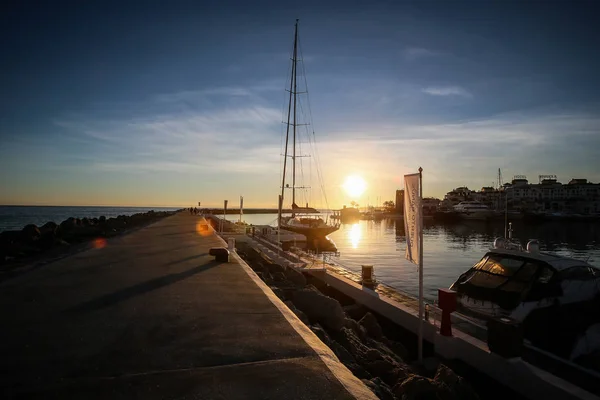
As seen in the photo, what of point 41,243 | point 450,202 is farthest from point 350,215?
point 41,243

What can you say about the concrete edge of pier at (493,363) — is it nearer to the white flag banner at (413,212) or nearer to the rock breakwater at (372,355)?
the rock breakwater at (372,355)

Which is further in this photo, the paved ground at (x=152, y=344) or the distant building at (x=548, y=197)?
the distant building at (x=548, y=197)

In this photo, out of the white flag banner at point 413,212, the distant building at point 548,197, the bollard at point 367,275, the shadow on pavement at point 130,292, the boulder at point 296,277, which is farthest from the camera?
the distant building at point 548,197

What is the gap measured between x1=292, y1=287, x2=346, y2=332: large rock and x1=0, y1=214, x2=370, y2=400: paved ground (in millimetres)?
1245

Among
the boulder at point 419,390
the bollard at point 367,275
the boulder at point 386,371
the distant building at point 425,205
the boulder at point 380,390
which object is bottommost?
the boulder at point 386,371

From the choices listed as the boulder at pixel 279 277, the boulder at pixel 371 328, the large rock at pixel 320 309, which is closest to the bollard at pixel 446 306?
the boulder at pixel 371 328

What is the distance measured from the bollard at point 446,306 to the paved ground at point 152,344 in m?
3.72

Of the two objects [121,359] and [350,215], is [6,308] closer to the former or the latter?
[121,359]

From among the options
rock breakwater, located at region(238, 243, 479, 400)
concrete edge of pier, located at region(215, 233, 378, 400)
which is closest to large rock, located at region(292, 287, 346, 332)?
rock breakwater, located at region(238, 243, 479, 400)

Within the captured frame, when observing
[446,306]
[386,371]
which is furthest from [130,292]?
[446,306]

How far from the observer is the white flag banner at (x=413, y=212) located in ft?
26.1

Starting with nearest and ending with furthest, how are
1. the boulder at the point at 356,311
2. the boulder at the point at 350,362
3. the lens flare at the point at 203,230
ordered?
the boulder at the point at 350,362, the boulder at the point at 356,311, the lens flare at the point at 203,230

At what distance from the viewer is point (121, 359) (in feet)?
15.1

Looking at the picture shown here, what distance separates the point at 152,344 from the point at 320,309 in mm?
4692
